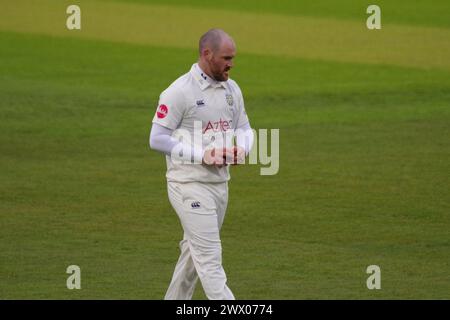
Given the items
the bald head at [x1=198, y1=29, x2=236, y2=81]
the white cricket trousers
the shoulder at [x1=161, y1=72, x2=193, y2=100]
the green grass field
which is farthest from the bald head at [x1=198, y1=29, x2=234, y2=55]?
the green grass field

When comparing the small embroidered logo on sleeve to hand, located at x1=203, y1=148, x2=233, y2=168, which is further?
the small embroidered logo on sleeve

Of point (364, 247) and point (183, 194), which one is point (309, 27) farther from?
point (183, 194)

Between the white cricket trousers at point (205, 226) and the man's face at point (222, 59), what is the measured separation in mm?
891

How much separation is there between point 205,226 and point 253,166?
8093mm

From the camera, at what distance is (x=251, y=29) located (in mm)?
27828

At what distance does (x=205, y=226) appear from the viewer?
10062mm

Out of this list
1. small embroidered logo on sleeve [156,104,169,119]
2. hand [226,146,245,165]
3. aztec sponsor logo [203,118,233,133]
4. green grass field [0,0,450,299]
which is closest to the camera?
hand [226,146,245,165]

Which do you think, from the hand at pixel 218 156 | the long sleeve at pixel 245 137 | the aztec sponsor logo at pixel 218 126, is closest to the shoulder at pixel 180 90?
the aztec sponsor logo at pixel 218 126

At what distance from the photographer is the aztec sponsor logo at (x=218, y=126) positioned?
10219 millimetres

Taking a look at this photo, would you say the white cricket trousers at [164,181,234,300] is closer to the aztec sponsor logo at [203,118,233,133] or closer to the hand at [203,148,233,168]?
the hand at [203,148,233,168]

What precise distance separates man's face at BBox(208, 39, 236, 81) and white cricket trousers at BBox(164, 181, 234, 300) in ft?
2.92

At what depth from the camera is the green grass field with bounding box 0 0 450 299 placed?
502 inches

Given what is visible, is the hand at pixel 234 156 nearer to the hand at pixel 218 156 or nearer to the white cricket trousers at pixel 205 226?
the hand at pixel 218 156

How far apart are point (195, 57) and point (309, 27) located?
3.07 meters
